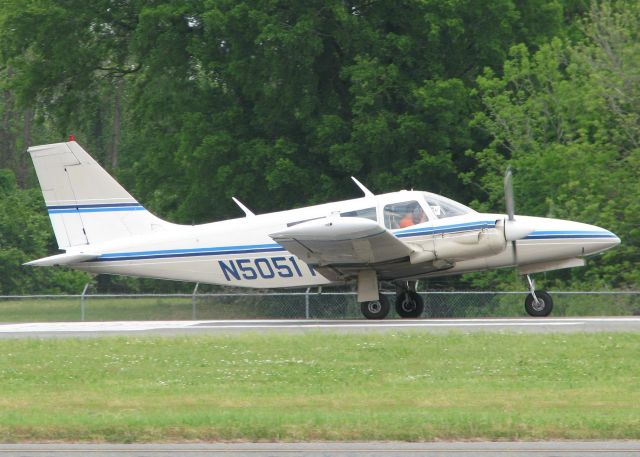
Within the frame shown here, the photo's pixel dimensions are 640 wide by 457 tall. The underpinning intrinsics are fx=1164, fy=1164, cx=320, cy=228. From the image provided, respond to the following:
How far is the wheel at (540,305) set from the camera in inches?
868

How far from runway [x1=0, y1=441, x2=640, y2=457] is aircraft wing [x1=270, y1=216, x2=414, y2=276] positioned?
10792mm

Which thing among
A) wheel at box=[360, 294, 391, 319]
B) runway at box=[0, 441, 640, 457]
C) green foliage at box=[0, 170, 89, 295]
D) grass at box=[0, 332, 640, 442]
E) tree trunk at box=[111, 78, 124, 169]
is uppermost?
tree trunk at box=[111, 78, 124, 169]

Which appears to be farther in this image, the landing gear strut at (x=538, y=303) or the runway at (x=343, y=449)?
the landing gear strut at (x=538, y=303)

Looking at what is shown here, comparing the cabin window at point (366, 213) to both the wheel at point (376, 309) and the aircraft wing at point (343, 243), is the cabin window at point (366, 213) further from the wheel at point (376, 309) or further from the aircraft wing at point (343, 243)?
the wheel at point (376, 309)

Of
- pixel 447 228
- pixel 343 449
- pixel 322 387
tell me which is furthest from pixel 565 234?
pixel 343 449

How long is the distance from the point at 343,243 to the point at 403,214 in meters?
1.56

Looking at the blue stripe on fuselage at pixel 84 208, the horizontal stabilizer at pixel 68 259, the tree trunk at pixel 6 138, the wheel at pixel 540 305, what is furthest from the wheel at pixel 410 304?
the tree trunk at pixel 6 138

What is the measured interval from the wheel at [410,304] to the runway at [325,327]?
1382mm

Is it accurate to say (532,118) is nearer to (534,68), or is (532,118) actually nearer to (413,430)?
(534,68)

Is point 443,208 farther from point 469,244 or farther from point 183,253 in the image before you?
point 183,253

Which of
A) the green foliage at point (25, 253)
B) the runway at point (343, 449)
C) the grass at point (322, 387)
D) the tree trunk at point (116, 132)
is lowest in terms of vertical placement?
the runway at point (343, 449)

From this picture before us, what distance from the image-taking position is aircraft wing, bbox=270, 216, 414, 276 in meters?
20.5

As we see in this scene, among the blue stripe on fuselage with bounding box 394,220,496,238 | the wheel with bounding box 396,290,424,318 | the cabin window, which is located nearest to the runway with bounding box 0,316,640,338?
the wheel with bounding box 396,290,424,318

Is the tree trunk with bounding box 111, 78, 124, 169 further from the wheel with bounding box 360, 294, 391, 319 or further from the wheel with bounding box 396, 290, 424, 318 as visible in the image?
the wheel with bounding box 360, 294, 391, 319
